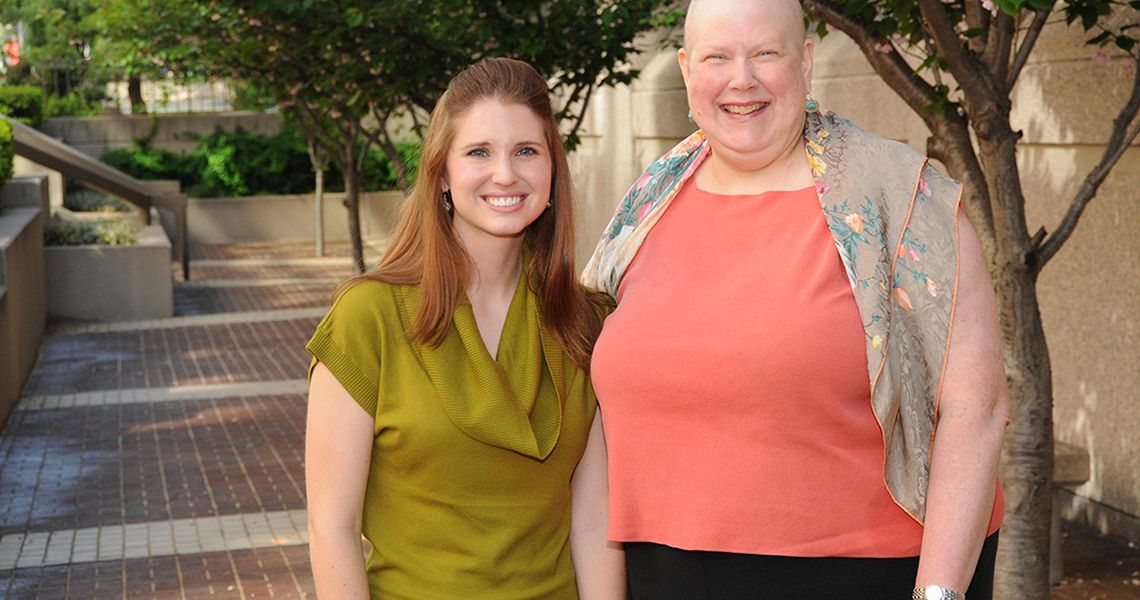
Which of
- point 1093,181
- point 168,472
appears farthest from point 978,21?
point 168,472

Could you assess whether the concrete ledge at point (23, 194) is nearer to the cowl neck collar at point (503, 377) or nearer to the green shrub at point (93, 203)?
the green shrub at point (93, 203)

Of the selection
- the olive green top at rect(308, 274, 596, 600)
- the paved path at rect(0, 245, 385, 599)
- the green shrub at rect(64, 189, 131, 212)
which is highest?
the olive green top at rect(308, 274, 596, 600)

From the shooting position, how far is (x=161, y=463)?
9.47 m

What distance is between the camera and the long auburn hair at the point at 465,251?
2719 mm

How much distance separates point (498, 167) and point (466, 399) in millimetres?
428

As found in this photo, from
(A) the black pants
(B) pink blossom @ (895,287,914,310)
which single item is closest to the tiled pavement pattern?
(A) the black pants

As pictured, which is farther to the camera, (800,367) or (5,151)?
(5,151)

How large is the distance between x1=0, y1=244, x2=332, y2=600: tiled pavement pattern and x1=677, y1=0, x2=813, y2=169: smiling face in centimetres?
454

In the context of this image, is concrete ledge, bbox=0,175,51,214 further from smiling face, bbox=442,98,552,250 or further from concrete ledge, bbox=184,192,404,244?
smiling face, bbox=442,98,552,250

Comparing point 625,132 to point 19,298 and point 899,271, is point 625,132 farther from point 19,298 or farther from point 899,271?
point 899,271

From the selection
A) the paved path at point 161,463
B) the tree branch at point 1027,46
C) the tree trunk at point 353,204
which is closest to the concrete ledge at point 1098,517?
the tree branch at point 1027,46

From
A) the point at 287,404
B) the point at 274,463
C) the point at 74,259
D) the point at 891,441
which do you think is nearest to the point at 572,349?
the point at 891,441

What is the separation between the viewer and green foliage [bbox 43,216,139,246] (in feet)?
54.9

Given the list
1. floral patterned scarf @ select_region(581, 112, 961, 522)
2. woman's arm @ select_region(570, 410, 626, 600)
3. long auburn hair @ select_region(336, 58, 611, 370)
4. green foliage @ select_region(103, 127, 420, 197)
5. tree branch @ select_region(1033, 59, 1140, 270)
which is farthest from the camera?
green foliage @ select_region(103, 127, 420, 197)
